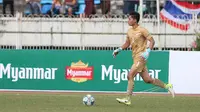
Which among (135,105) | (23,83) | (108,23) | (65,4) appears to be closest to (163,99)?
(135,105)

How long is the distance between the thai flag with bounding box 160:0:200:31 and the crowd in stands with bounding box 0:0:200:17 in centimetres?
231

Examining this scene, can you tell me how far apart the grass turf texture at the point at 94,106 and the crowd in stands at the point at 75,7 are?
7415 mm

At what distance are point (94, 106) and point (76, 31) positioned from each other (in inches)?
339

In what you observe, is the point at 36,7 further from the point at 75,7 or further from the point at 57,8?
the point at 75,7

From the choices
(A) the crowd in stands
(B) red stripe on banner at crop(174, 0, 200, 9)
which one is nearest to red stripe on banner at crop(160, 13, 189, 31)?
(B) red stripe on banner at crop(174, 0, 200, 9)

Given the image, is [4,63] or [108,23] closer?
[4,63]

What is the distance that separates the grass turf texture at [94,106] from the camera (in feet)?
45.7

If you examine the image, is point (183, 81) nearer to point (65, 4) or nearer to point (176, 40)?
point (176, 40)

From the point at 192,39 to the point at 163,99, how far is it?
586 centimetres

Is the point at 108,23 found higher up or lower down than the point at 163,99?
higher up

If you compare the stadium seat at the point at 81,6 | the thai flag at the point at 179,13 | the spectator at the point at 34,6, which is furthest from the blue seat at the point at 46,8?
the thai flag at the point at 179,13

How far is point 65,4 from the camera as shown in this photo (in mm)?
A: 24750

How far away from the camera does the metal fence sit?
22.2m

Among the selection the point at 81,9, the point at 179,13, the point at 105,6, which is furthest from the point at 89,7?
the point at 179,13
